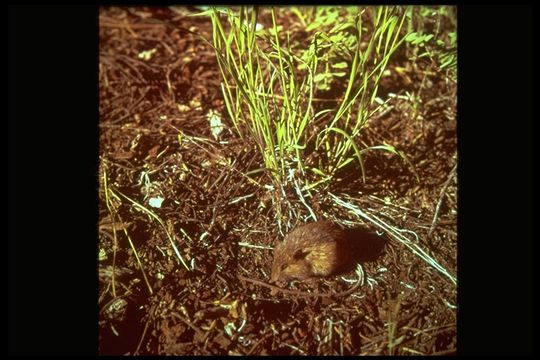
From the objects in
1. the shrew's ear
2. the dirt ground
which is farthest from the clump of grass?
the shrew's ear

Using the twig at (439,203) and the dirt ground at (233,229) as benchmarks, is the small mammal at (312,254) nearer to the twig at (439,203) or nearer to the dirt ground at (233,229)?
the dirt ground at (233,229)

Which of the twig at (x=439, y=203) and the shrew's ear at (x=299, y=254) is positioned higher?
the twig at (x=439, y=203)

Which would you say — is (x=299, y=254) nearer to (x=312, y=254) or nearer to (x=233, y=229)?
(x=312, y=254)

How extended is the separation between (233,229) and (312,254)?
0.39 metres

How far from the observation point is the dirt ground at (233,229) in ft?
4.98

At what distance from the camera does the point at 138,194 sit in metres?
1.87

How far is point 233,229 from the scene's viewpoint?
5.85 feet

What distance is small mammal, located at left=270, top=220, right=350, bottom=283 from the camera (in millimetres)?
1615

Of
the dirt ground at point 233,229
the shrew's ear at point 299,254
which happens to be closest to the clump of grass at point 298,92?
the dirt ground at point 233,229

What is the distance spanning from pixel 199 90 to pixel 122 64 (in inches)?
21.0

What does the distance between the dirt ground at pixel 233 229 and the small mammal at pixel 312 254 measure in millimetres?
→ 56

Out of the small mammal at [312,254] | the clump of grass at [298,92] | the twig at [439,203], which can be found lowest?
the small mammal at [312,254]

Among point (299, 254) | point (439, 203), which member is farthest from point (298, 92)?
point (439, 203)
